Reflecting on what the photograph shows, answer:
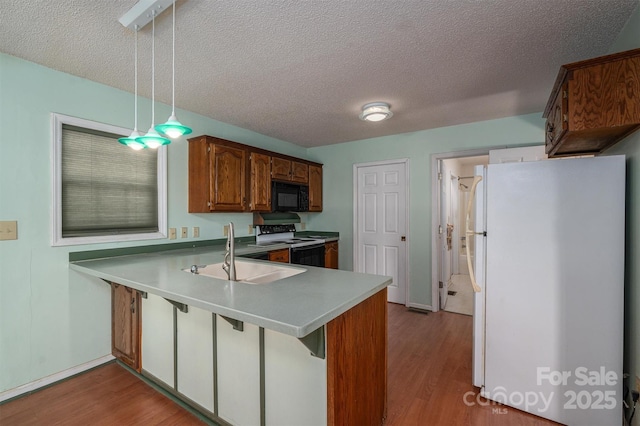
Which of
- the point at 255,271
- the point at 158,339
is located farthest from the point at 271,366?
the point at 158,339

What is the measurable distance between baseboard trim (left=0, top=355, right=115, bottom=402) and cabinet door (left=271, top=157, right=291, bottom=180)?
8.17 ft

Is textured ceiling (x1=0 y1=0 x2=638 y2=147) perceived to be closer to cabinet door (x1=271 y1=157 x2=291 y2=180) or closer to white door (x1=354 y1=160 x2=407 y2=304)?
cabinet door (x1=271 y1=157 x2=291 y2=180)

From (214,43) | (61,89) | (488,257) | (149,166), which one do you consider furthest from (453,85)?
(61,89)

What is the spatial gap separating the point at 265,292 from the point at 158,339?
1.19 meters

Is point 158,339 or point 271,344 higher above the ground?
point 271,344

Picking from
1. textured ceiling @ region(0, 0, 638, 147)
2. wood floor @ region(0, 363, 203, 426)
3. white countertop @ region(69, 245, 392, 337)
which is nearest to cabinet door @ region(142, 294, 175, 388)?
wood floor @ region(0, 363, 203, 426)

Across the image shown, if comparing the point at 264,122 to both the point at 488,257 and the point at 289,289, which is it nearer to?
the point at 289,289

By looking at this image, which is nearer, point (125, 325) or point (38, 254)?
point (38, 254)

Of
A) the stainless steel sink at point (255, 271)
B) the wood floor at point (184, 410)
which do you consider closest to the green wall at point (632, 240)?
the wood floor at point (184, 410)

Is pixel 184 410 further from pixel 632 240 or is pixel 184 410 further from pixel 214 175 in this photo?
pixel 632 240

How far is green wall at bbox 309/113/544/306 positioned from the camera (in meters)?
3.23

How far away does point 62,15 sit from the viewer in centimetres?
154

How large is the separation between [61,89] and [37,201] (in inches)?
34.9

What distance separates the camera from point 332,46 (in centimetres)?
183
